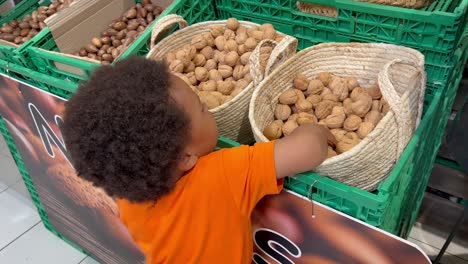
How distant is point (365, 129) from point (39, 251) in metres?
1.45

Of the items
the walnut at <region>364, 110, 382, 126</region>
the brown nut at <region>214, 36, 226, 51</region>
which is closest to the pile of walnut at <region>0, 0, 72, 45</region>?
the brown nut at <region>214, 36, 226, 51</region>

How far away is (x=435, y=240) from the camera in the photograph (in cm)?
154

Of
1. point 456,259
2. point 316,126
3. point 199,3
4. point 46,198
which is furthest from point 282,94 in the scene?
point 46,198

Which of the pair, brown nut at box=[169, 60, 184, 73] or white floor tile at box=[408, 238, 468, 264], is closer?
brown nut at box=[169, 60, 184, 73]

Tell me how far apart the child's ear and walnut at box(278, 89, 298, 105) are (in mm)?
311

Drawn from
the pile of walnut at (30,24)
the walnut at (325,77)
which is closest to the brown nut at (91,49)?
the pile of walnut at (30,24)

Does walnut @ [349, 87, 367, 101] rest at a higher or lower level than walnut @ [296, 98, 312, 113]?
higher

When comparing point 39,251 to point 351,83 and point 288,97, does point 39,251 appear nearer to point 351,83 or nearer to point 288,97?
point 288,97

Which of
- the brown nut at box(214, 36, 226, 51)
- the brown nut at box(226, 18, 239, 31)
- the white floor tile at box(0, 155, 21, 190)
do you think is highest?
the brown nut at box(226, 18, 239, 31)

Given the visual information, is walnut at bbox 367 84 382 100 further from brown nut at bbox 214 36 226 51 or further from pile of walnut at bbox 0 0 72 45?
pile of walnut at bbox 0 0 72 45

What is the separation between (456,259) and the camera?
1457 mm

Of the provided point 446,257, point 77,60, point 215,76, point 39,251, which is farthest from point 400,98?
point 39,251

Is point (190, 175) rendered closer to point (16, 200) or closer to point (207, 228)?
point (207, 228)

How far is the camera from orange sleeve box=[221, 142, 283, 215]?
0.72 metres
